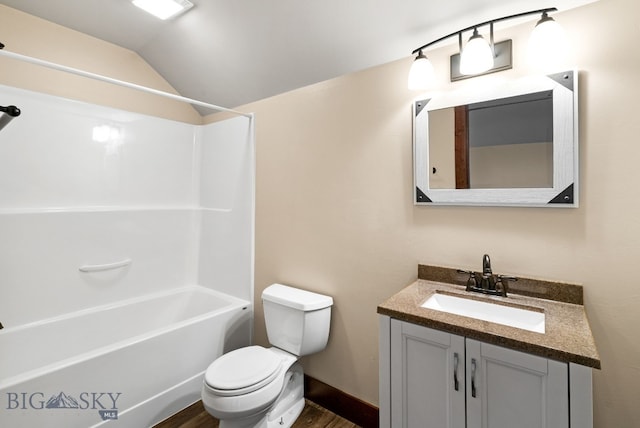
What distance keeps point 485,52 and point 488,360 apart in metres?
1.21

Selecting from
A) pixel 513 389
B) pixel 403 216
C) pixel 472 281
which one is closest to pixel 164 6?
pixel 403 216

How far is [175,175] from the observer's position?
9.05 ft

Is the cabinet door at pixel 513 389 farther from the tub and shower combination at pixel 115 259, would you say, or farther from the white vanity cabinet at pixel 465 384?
the tub and shower combination at pixel 115 259

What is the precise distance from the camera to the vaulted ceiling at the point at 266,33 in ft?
4.78

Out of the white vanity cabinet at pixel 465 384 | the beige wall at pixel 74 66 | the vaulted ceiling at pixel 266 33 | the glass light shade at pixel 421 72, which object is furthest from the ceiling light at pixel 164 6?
the white vanity cabinet at pixel 465 384

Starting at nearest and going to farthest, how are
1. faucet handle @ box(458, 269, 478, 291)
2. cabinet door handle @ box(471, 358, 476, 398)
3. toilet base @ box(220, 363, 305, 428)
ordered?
cabinet door handle @ box(471, 358, 476, 398) < faucet handle @ box(458, 269, 478, 291) < toilet base @ box(220, 363, 305, 428)

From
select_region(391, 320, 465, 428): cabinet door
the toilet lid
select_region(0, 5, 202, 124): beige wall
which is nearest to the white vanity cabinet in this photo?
select_region(391, 320, 465, 428): cabinet door

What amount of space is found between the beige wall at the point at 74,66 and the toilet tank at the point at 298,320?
75.8 inches

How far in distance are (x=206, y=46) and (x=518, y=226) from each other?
2.21 metres

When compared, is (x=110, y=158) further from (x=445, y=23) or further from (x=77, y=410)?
(x=445, y=23)

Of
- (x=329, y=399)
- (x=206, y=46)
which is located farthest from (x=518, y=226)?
(x=206, y=46)

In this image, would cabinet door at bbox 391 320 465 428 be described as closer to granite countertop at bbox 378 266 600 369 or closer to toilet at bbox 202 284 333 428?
granite countertop at bbox 378 266 600 369

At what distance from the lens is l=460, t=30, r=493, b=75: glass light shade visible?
1.29 metres

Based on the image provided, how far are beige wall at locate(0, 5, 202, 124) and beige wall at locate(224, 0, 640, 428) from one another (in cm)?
92
